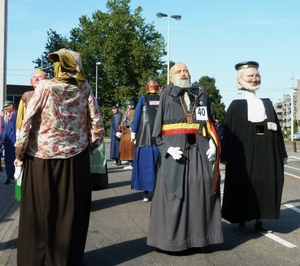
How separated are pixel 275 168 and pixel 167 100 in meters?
1.78

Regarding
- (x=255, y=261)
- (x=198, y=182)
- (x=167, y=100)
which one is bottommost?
(x=255, y=261)

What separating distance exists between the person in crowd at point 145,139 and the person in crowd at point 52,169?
4.28 m

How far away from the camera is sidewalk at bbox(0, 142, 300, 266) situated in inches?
227

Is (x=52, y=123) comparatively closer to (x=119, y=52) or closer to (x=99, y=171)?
(x=99, y=171)

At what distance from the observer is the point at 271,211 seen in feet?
22.7

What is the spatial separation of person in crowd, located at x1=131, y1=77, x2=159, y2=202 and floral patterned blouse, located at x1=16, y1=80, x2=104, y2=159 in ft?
14.0

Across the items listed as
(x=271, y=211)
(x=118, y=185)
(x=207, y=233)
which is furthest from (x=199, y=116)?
(x=118, y=185)

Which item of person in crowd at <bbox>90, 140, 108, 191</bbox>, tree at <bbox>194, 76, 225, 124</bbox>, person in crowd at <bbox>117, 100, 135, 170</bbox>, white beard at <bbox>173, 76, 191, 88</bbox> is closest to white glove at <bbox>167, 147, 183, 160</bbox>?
white beard at <bbox>173, 76, 191, 88</bbox>

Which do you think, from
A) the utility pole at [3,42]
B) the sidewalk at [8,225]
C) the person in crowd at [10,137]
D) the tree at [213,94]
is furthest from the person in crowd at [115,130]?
the tree at [213,94]

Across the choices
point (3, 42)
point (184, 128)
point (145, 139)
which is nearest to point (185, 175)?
point (184, 128)

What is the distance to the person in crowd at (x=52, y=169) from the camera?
496 centimetres

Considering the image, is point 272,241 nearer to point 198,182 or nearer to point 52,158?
point 198,182

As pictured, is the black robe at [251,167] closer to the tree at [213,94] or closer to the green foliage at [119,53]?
the green foliage at [119,53]

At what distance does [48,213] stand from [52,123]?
0.76 metres
